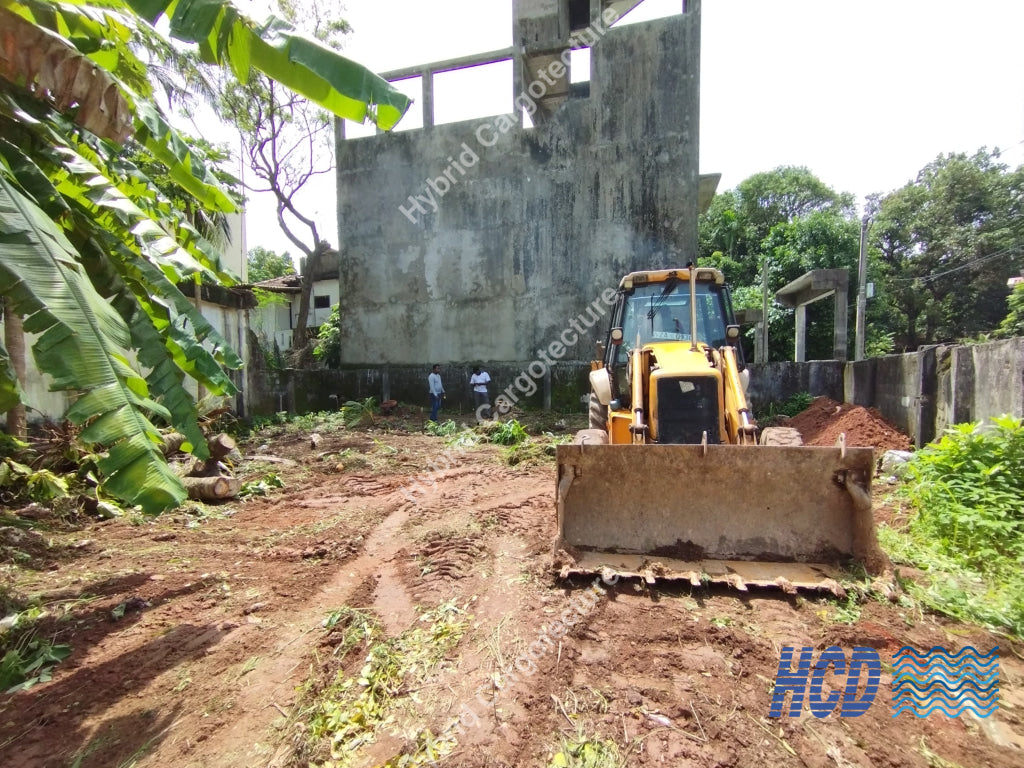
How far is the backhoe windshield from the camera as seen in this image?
5.84 m

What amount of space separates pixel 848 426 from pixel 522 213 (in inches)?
420

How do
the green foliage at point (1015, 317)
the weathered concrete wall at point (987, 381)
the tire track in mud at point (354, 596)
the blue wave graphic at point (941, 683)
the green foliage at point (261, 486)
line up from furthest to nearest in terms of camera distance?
1. the green foliage at point (1015, 317)
2. the green foliage at point (261, 486)
3. the weathered concrete wall at point (987, 381)
4. the blue wave graphic at point (941, 683)
5. the tire track in mud at point (354, 596)

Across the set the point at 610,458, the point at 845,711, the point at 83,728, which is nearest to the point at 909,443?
the point at 610,458

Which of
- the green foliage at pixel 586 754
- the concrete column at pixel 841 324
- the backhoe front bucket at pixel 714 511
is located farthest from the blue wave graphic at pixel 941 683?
the concrete column at pixel 841 324

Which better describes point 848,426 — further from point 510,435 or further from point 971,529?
point 510,435

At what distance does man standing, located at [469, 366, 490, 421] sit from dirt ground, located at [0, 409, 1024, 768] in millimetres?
9092

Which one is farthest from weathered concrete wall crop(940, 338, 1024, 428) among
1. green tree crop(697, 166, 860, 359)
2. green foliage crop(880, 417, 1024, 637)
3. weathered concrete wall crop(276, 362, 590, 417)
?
green tree crop(697, 166, 860, 359)

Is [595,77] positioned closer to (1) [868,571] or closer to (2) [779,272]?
(2) [779,272]

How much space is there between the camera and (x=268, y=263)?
43438 mm

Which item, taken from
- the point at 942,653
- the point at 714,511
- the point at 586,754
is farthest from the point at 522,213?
the point at 586,754

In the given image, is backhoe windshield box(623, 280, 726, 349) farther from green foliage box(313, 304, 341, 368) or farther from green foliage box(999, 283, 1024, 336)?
green foliage box(999, 283, 1024, 336)

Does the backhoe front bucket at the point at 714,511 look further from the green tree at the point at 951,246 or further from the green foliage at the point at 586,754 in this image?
the green tree at the point at 951,246

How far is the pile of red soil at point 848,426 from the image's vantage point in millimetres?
7762

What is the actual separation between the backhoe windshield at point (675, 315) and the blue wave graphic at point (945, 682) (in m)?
3.43
